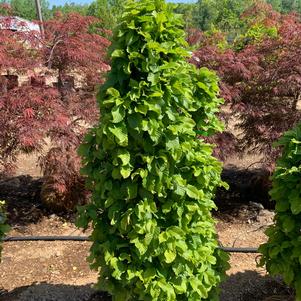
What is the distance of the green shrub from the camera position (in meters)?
2.16

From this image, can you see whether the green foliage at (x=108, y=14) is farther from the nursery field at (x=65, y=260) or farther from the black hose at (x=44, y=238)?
the black hose at (x=44, y=238)

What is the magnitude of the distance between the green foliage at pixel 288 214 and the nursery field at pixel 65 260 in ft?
2.16

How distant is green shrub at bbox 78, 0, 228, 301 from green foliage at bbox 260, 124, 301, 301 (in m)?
0.42

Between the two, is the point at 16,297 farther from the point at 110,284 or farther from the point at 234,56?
the point at 234,56

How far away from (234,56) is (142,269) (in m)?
3.17

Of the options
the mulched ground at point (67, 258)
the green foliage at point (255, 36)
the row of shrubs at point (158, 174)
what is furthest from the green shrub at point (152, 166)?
the green foliage at point (255, 36)

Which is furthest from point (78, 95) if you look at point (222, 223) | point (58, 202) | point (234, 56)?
point (222, 223)

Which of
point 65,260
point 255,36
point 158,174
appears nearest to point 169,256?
point 158,174

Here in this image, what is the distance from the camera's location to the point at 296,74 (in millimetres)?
4312

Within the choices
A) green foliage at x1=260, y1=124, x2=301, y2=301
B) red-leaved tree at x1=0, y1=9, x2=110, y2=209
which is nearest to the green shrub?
green foliage at x1=260, y1=124, x2=301, y2=301

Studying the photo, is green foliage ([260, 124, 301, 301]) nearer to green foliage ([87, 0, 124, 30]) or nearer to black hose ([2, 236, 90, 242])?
black hose ([2, 236, 90, 242])

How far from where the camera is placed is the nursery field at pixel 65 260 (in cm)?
343

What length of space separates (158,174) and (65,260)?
2.21 m

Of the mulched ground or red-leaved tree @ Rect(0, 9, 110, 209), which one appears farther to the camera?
red-leaved tree @ Rect(0, 9, 110, 209)
